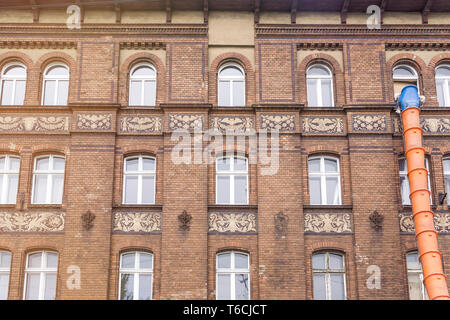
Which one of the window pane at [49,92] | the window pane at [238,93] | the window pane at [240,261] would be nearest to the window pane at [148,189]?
the window pane at [240,261]

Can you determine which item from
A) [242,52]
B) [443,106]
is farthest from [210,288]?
[443,106]

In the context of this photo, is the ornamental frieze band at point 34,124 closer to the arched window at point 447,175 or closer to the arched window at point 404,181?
the arched window at point 404,181

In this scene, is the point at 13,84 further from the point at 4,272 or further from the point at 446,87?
the point at 446,87

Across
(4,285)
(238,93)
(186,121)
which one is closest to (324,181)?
(238,93)

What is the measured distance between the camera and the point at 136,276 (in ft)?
58.1

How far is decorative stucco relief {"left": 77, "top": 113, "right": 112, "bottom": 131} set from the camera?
18.8 meters

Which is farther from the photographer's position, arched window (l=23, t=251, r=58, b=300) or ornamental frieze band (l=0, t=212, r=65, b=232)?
ornamental frieze band (l=0, t=212, r=65, b=232)

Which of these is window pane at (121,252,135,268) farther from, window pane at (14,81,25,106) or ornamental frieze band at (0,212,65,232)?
window pane at (14,81,25,106)

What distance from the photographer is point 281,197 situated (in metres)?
18.2

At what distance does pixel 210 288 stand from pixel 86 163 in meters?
4.98

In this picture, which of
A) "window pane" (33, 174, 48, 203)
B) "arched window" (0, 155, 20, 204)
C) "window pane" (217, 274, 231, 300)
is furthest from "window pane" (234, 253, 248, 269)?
"arched window" (0, 155, 20, 204)

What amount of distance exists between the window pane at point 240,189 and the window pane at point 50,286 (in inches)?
216

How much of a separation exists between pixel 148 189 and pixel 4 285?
470 cm

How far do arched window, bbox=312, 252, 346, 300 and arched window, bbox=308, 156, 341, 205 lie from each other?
62.0 inches
